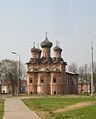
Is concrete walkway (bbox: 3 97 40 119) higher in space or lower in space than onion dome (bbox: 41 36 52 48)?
lower

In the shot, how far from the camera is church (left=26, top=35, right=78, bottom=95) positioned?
66188mm

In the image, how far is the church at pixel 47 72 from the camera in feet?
217

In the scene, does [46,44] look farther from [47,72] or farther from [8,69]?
[8,69]

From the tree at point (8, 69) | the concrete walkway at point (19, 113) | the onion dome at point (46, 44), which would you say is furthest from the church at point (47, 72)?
the concrete walkway at point (19, 113)

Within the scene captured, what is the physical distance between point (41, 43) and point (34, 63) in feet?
19.9

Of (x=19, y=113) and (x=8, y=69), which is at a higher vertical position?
(x=8, y=69)

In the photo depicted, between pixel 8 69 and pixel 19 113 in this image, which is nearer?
pixel 19 113

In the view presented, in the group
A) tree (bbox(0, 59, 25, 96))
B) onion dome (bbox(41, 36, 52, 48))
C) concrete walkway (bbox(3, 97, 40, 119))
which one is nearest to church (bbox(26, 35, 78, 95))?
onion dome (bbox(41, 36, 52, 48))

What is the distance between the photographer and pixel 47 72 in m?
67.1

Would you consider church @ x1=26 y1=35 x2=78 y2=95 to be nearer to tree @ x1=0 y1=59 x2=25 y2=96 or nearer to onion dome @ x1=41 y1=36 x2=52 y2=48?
onion dome @ x1=41 y1=36 x2=52 y2=48

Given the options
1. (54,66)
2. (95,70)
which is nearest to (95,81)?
(95,70)

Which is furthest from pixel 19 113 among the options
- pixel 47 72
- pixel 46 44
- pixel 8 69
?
pixel 46 44

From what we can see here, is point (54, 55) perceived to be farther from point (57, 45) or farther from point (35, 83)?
point (35, 83)

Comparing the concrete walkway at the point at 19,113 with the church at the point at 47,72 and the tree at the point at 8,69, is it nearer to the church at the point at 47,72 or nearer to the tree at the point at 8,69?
the tree at the point at 8,69
